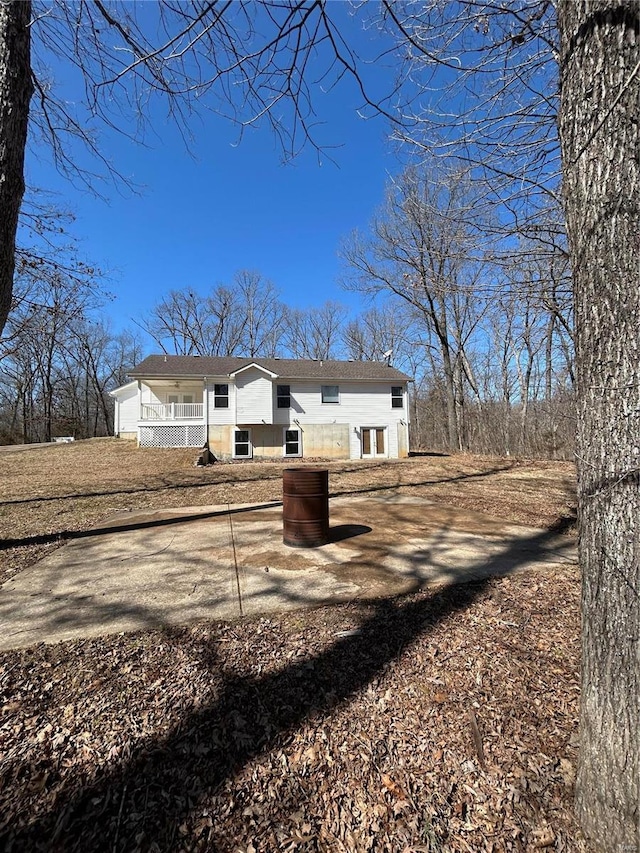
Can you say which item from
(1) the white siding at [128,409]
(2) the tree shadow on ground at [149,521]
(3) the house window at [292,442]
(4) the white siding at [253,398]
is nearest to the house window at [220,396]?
(4) the white siding at [253,398]

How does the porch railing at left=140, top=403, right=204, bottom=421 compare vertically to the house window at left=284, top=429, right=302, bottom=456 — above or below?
above

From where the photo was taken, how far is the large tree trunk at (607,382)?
1.42m

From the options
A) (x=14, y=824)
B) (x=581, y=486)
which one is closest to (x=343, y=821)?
(x=14, y=824)

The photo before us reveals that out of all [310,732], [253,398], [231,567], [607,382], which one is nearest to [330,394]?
[253,398]

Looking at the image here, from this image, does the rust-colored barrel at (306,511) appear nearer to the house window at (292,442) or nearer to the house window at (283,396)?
the house window at (292,442)

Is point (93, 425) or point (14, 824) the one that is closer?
point (14, 824)

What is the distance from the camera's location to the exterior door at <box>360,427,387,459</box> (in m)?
20.6

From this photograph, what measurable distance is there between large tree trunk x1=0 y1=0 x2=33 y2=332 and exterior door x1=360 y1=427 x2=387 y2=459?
18.3 meters

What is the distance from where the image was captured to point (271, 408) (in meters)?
19.1

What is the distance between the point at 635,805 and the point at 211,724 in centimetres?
185

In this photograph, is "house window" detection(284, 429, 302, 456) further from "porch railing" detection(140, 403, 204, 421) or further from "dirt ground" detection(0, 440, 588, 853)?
"dirt ground" detection(0, 440, 588, 853)

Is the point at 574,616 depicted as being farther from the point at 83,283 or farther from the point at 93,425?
the point at 93,425

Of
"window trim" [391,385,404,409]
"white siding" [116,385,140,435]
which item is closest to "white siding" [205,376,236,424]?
"window trim" [391,385,404,409]

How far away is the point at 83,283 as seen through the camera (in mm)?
5656
